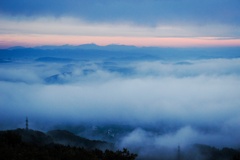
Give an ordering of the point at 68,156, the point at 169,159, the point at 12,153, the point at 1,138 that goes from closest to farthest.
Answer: the point at 12,153, the point at 68,156, the point at 1,138, the point at 169,159

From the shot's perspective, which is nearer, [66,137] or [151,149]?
[66,137]

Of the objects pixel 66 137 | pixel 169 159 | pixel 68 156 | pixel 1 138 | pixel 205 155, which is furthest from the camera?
pixel 169 159

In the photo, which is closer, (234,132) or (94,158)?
(94,158)

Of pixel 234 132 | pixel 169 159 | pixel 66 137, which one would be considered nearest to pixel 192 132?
pixel 234 132

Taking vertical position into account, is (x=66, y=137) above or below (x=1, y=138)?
below

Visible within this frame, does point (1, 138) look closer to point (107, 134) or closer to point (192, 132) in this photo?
point (107, 134)

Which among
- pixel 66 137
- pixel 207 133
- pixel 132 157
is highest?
pixel 132 157

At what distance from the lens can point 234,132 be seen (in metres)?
192

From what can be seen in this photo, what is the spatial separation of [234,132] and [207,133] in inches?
670

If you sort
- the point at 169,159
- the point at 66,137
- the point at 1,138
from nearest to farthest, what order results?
the point at 1,138 → the point at 66,137 → the point at 169,159

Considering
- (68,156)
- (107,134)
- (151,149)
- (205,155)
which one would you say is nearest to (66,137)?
(205,155)

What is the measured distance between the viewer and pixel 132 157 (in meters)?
13.3

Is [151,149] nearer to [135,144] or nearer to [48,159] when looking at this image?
[135,144]

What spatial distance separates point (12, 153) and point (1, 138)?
160 inches
